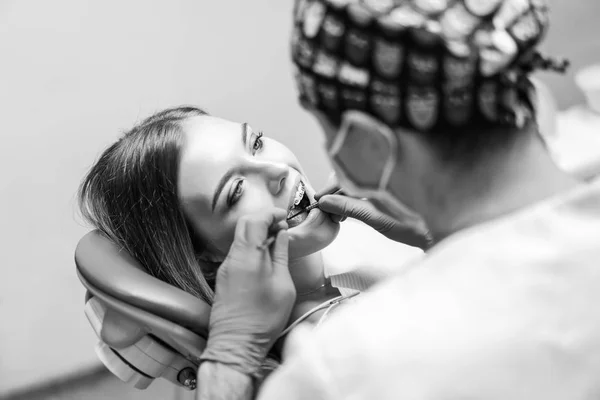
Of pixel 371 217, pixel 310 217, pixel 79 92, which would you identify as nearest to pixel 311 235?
pixel 310 217

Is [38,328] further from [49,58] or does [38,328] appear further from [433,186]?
[433,186]

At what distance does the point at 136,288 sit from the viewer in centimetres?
121

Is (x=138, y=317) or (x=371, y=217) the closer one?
(x=138, y=317)

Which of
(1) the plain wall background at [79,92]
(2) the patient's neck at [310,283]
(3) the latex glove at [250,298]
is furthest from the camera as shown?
(1) the plain wall background at [79,92]

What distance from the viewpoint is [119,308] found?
1.22 meters

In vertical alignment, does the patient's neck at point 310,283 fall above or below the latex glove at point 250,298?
below

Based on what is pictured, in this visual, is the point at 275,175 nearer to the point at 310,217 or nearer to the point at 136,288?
the point at 310,217

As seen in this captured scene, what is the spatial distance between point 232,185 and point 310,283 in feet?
1.06

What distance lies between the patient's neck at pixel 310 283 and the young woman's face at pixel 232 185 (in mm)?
100

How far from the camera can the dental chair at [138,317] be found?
1.20 metres

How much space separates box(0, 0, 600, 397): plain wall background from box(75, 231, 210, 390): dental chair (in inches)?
29.9

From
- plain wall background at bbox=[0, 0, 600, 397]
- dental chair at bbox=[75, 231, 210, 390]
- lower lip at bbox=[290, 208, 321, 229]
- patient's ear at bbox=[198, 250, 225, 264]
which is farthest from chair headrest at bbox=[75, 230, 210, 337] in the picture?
plain wall background at bbox=[0, 0, 600, 397]

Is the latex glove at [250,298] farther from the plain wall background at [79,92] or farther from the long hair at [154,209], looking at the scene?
the plain wall background at [79,92]

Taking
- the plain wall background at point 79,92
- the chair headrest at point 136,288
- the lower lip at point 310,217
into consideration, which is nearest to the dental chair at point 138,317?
the chair headrest at point 136,288
